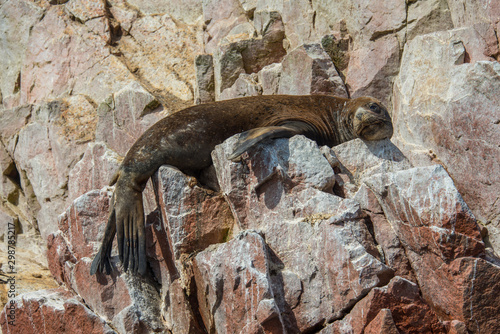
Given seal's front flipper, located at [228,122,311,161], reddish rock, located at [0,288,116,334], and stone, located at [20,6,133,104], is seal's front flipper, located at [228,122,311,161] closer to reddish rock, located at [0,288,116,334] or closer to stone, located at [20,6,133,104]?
reddish rock, located at [0,288,116,334]

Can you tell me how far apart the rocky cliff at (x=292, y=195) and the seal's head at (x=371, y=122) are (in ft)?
0.48

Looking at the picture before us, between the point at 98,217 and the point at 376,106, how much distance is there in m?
3.43

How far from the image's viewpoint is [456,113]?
594 centimetres

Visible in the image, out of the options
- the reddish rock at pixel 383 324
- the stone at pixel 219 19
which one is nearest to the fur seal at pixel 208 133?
the reddish rock at pixel 383 324

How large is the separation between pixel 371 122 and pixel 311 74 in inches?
68.7

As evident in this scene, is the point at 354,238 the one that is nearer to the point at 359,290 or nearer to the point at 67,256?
the point at 359,290

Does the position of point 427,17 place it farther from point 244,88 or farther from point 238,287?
point 238,287

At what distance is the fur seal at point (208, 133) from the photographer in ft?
18.2

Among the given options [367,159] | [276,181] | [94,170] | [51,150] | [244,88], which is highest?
[244,88]

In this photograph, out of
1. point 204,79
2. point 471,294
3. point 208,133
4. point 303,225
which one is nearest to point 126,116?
point 204,79

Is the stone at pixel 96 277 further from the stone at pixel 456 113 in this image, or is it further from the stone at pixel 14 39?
the stone at pixel 14 39

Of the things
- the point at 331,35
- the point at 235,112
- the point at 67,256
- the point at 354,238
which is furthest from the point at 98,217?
the point at 331,35

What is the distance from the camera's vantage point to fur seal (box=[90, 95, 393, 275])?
5.54 metres

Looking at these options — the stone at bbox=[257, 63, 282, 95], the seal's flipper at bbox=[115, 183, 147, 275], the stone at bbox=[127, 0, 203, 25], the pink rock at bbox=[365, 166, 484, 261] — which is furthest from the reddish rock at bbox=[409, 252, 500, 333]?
the stone at bbox=[127, 0, 203, 25]
